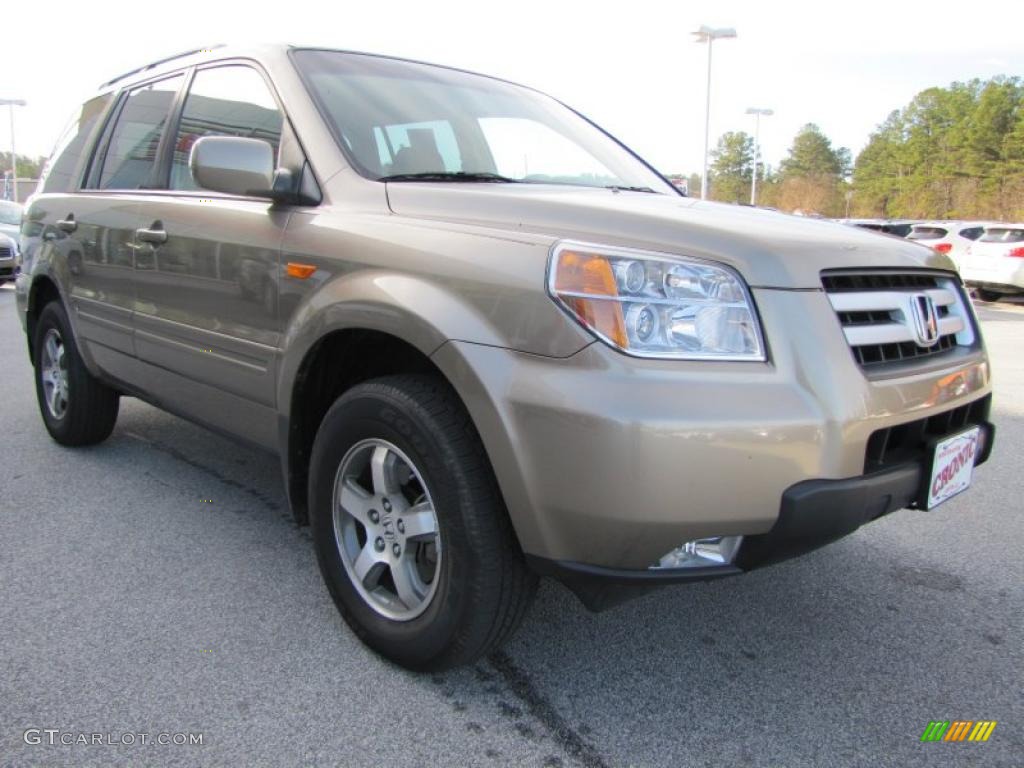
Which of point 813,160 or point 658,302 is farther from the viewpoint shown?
point 813,160

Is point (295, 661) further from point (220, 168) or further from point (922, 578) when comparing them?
point (922, 578)

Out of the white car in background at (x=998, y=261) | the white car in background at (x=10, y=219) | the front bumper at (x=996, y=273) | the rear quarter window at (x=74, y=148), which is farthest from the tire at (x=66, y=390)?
Result: the white car in background at (x=998, y=261)

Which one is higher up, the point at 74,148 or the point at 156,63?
the point at 156,63

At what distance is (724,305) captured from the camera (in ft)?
6.25

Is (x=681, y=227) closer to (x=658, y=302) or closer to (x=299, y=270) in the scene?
(x=658, y=302)

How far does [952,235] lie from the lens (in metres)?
17.8

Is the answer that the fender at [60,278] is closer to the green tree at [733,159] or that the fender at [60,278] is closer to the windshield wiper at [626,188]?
the windshield wiper at [626,188]

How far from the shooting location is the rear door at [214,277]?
8.92 ft

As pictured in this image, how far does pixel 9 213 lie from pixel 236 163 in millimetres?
16561

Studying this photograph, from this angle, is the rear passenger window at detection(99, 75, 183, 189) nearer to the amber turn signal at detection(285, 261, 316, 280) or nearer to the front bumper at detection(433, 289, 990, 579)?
the amber turn signal at detection(285, 261, 316, 280)

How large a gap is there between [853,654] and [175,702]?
1.91 meters

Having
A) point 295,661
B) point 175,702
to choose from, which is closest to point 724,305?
point 295,661

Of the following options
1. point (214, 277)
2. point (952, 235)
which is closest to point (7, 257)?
point (214, 277)
